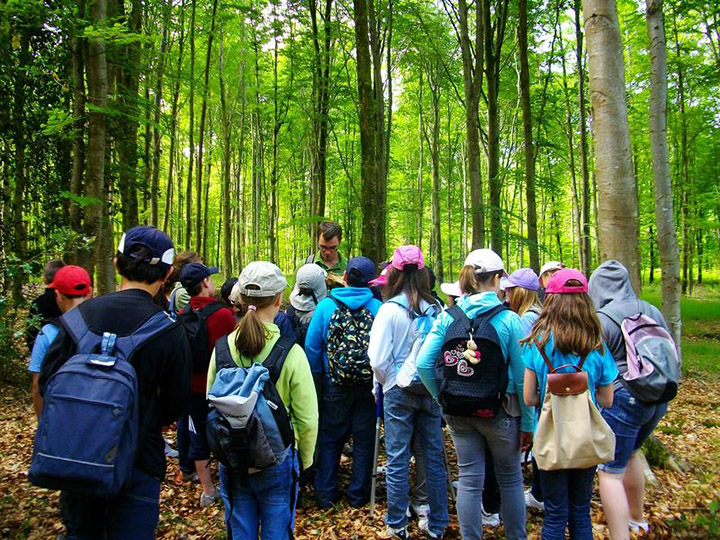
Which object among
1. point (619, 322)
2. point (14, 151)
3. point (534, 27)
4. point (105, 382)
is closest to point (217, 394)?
point (105, 382)

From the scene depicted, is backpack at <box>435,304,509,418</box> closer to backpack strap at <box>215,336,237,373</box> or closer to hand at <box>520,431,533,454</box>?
hand at <box>520,431,533,454</box>

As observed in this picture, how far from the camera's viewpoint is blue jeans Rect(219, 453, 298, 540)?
244 centimetres

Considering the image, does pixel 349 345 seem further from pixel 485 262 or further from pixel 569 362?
pixel 569 362

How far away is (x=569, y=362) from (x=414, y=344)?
1167 mm

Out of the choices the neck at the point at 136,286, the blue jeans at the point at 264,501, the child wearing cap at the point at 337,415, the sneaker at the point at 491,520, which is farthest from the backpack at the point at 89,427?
the sneaker at the point at 491,520

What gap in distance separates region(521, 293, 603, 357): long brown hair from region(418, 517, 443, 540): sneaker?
187 cm

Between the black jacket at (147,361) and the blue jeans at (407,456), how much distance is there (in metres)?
1.91

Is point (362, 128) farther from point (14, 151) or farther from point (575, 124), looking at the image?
point (575, 124)

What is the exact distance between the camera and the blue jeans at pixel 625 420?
313cm

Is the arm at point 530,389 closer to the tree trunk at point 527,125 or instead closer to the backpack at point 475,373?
the backpack at point 475,373

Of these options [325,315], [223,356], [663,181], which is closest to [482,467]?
[325,315]

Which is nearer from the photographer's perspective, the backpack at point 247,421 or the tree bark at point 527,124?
the backpack at point 247,421

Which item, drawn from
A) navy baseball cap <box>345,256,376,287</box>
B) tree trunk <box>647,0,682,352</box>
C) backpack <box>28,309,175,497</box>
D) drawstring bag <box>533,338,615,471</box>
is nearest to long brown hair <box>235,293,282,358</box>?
backpack <box>28,309,175,497</box>

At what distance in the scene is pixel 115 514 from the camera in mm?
1932
